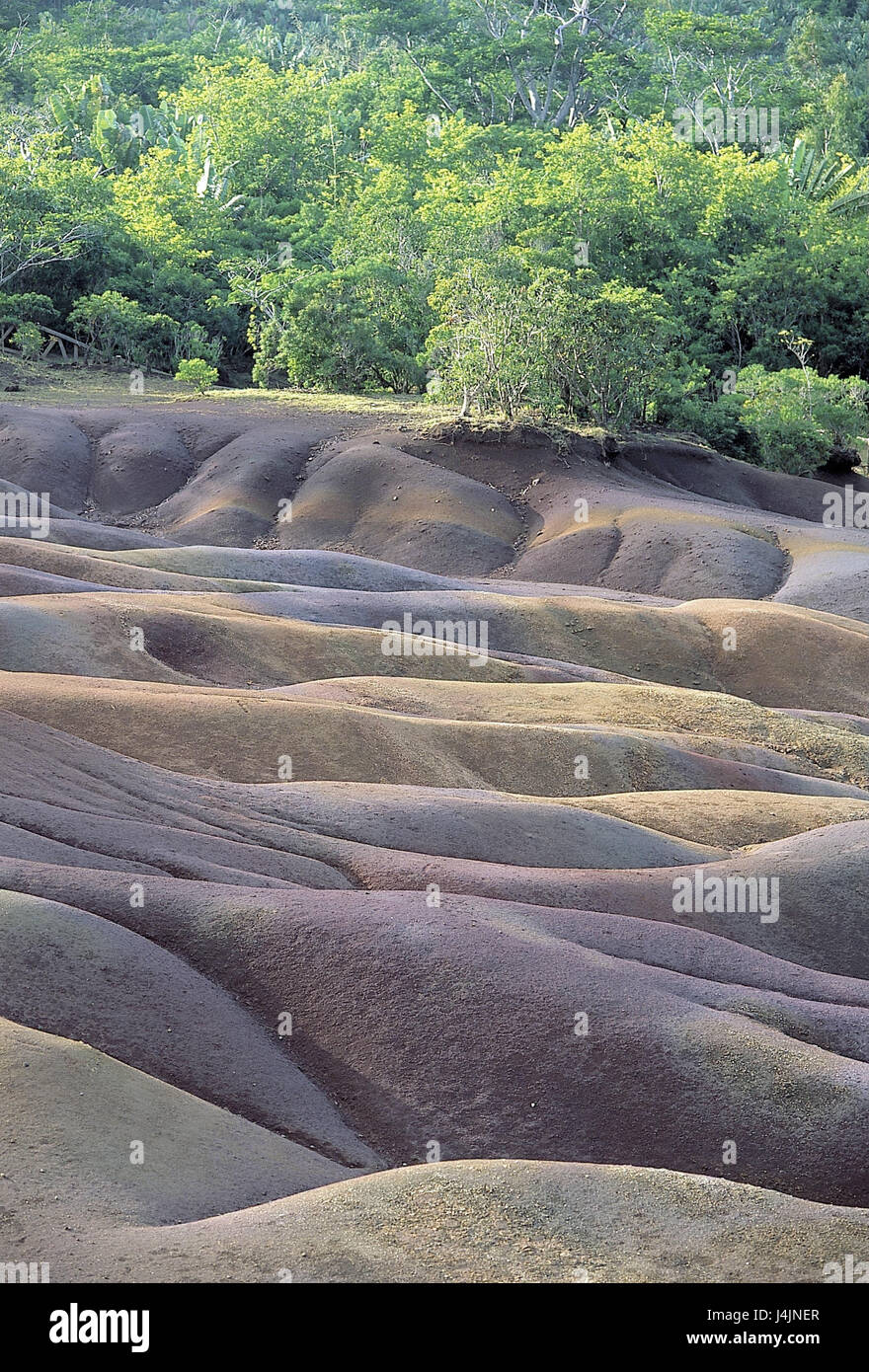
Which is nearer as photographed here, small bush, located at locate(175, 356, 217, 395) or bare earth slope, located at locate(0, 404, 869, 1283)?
bare earth slope, located at locate(0, 404, 869, 1283)

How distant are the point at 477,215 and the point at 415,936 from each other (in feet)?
142

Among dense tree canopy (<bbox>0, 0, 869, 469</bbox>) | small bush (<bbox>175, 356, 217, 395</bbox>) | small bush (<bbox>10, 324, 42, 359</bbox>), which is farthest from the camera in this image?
small bush (<bbox>10, 324, 42, 359</bbox>)

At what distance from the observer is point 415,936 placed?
10055 mm

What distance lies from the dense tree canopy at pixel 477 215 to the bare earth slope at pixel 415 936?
57.7 ft

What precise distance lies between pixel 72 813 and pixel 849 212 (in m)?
49.7

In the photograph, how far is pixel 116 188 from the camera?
173ft

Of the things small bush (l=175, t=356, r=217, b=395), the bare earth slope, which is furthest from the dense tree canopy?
the bare earth slope

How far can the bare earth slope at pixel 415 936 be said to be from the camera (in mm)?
6891

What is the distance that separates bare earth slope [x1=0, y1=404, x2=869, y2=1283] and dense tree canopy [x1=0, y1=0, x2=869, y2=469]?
17.6 m

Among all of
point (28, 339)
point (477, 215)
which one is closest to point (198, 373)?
point (28, 339)

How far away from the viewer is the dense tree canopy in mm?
41281

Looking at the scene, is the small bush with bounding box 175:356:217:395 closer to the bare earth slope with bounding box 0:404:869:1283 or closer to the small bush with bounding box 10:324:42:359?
the small bush with bounding box 10:324:42:359

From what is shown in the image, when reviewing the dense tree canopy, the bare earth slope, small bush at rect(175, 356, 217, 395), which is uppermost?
the dense tree canopy

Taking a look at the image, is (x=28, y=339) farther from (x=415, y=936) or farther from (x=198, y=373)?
(x=415, y=936)
